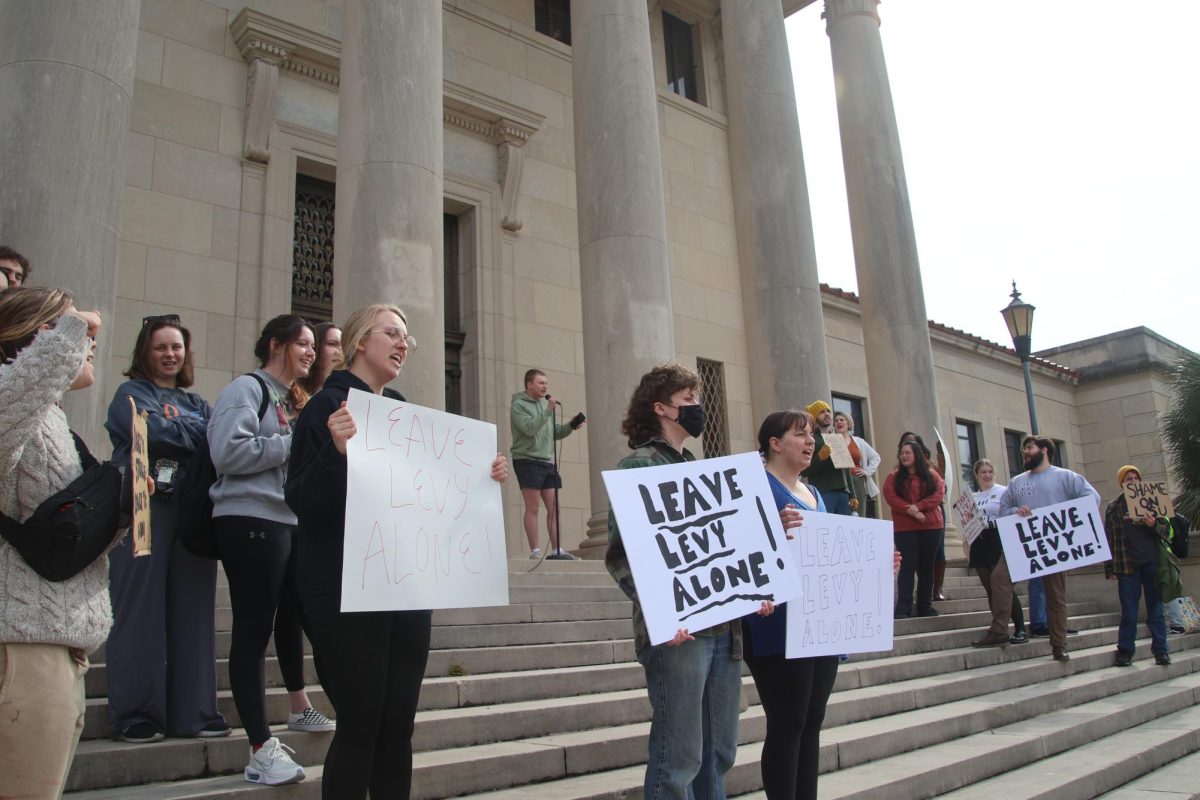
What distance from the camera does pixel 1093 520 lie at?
8.45 metres

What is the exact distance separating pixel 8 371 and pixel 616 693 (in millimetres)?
4384

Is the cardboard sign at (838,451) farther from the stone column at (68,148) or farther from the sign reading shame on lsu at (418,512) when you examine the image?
the stone column at (68,148)

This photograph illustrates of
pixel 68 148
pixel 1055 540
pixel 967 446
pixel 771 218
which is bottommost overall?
pixel 1055 540

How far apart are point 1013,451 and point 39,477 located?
945 inches

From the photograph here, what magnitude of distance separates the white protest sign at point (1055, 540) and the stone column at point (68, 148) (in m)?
7.74

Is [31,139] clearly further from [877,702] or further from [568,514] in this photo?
[568,514]

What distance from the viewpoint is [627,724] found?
17.7 ft

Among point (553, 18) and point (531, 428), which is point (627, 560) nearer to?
point (531, 428)

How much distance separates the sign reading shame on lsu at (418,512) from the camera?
118 inches

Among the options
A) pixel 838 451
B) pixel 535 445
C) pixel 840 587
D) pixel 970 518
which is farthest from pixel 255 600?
pixel 970 518

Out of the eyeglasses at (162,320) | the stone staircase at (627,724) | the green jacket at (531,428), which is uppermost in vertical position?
the green jacket at (531,428)

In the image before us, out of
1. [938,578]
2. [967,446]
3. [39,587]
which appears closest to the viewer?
[39,587]

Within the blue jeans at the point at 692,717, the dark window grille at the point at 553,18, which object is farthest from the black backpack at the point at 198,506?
the dark window grille at the point at 553,18

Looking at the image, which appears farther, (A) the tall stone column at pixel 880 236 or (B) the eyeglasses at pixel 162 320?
(A) the tall stone column at pixel 880 236
